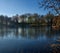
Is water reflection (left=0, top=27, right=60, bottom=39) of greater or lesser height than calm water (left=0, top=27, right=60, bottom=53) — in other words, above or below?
above

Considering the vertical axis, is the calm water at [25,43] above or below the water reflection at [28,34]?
below

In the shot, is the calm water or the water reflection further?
the water reflection

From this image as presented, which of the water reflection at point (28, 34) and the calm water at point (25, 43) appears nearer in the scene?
the calm water at point (25, 43)

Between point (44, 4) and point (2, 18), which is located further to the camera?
point (2, 18)

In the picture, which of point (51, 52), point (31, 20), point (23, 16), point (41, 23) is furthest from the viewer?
point (23, 16)

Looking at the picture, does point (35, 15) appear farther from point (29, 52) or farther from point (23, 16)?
point (29, 52)

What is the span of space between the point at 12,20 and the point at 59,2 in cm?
6111

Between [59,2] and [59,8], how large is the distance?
38cm

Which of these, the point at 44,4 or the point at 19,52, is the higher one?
the point at 44,4

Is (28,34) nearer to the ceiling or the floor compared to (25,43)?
nearer to the ceiling

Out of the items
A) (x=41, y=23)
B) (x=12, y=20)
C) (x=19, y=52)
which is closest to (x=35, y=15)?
(x=41, y=23)

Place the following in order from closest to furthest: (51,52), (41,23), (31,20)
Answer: (51,52) < (41,23) < (31,20)

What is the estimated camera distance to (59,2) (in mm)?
7129

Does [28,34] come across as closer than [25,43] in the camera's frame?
No
